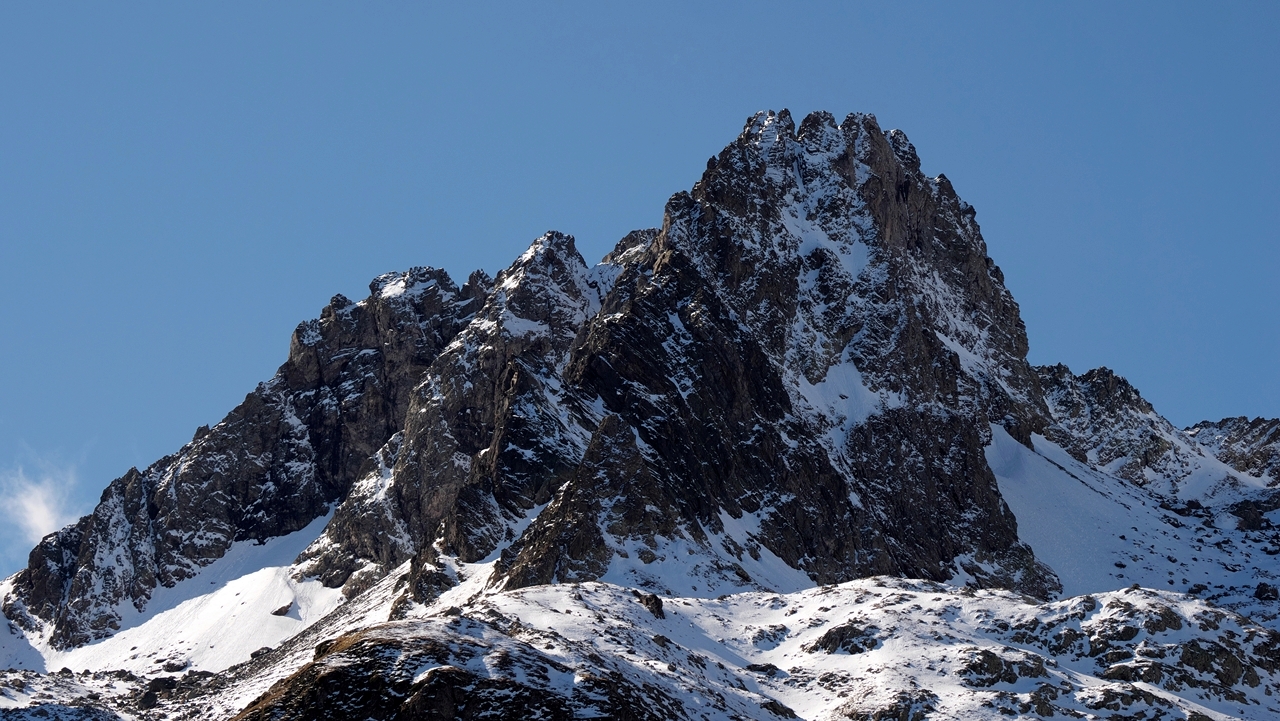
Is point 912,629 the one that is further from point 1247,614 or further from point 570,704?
point 1247,614

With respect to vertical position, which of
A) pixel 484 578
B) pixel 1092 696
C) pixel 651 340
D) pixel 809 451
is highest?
pixel 651 340

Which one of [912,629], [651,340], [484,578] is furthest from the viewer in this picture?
[651,340]

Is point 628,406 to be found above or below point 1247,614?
above

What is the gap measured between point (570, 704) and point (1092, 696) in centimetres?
4588

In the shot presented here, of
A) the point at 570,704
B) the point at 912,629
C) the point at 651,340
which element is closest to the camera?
the point at 570,704

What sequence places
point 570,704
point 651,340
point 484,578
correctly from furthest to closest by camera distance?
1. point 651,340
2. point 484,578
3. point 570,704

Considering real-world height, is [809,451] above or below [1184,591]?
above

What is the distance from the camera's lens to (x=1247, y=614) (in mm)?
181625

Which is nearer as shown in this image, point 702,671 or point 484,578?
point 702,671

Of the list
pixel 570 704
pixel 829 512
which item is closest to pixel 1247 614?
pixel 829 512

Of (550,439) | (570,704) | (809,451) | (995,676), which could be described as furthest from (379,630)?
(809,451)

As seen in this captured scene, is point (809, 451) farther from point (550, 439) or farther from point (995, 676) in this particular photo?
point (995, 676)

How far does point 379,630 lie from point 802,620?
50756 millimetres

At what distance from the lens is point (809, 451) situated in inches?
7574
